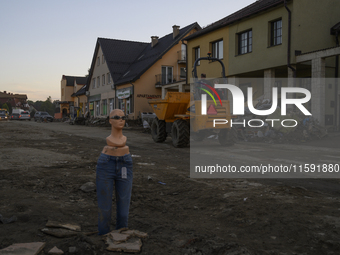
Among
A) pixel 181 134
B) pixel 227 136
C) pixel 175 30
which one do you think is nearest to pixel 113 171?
pixel 181 134

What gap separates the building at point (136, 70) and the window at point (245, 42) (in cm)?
795

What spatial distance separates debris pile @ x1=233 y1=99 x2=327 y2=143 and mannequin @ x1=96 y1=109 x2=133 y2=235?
41.6 feet

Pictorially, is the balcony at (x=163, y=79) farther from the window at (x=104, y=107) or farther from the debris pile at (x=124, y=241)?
the debris pile at (x=124, y=241)

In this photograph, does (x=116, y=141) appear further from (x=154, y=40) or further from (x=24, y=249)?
(x=154, y=40)

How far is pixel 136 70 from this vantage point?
123ft

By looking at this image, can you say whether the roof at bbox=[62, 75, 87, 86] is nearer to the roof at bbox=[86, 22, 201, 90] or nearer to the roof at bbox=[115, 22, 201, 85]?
the roof at bbox=[86, 22, 201, 90]

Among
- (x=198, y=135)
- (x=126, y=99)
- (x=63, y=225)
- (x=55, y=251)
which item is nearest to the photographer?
(x=55, y=251)

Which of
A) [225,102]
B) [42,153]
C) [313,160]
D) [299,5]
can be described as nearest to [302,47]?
[299,5]

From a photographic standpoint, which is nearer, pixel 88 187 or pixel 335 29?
pixel 88 187

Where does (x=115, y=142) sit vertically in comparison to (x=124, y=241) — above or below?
above

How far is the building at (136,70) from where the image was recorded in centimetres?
3575

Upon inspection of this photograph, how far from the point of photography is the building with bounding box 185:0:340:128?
1730cm

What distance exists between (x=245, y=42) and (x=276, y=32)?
2597 millimetres

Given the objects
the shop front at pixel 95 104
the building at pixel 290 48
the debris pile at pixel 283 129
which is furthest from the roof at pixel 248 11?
the shop front at pixel 95 104
